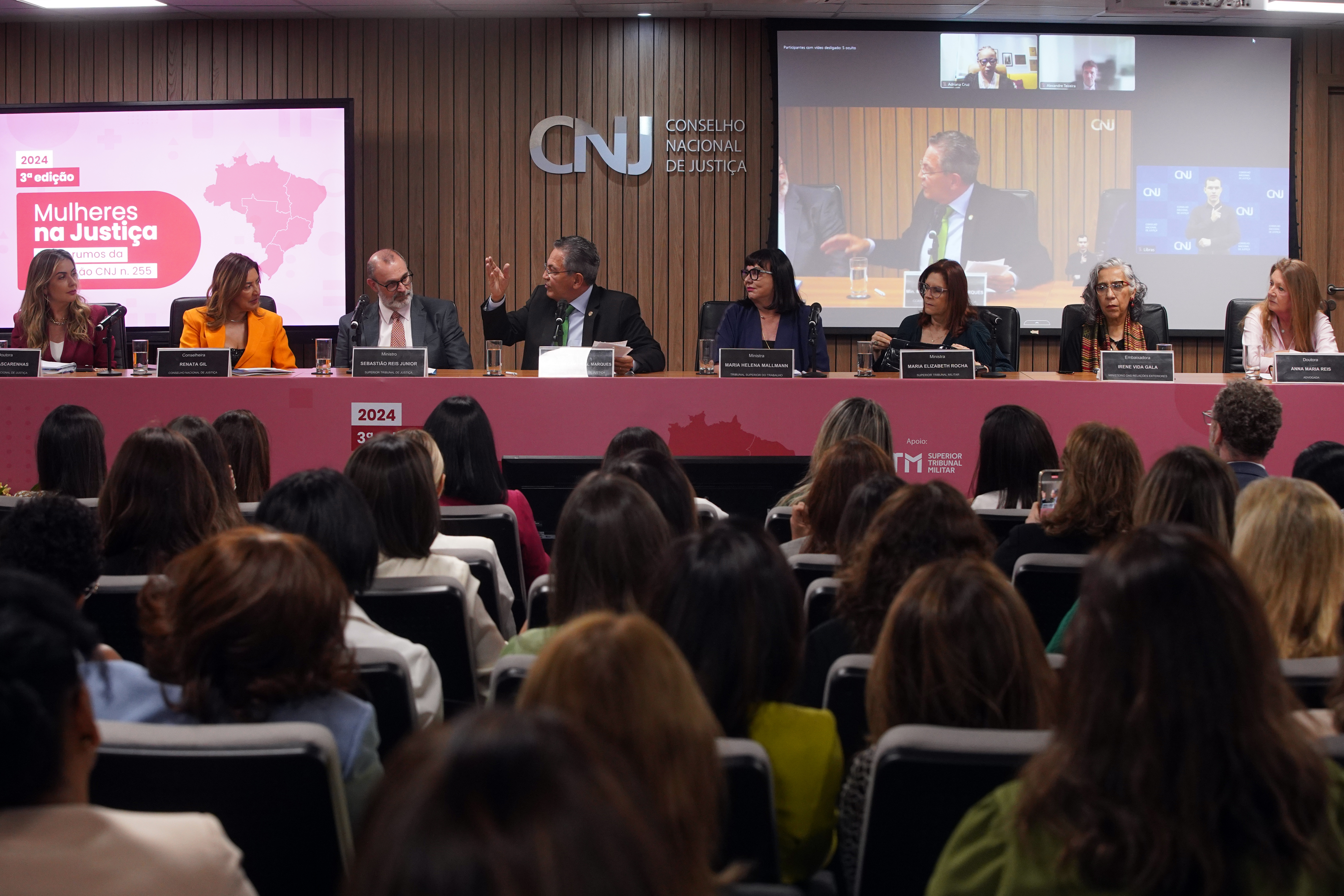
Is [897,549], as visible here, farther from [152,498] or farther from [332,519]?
[152,498]

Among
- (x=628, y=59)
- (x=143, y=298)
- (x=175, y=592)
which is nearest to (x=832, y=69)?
(x=628, y=59)

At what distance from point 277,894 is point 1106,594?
3.22ft

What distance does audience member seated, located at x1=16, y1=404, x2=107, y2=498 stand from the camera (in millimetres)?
3008

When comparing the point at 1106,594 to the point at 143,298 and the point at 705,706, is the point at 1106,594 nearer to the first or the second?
the point at 705,706

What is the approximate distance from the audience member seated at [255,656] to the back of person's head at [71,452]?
1.80 m

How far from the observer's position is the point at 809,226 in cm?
689

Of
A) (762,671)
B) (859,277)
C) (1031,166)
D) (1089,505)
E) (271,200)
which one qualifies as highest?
(1031,166)

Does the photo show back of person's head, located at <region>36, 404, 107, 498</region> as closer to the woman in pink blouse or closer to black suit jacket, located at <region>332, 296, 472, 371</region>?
black suit jacket, located at <region>332, 296, 472, 371</region>

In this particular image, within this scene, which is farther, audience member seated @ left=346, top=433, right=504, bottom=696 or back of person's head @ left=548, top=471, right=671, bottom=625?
audience member seated @ left=346, top=433, right=504, bottom=696

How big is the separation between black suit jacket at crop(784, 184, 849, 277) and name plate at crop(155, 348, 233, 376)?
3584 millimetres

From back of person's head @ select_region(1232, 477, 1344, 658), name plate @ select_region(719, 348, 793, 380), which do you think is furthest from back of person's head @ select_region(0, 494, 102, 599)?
name plate @ select_region(719, 348, 793, 380)

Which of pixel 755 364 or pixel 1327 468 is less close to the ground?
pixel 755 364

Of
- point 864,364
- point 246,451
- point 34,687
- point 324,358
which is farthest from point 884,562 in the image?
point 324,358

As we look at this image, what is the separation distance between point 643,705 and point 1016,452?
8.01 ft
